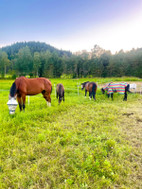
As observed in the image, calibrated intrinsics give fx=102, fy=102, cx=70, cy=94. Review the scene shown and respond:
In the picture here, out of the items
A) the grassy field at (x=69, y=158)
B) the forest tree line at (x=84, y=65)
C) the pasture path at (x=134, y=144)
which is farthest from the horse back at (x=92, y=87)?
the forest tree line at (x=84, y=65)

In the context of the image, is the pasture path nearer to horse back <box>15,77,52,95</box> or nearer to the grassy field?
the grassy field

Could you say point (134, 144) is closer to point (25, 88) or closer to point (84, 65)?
point (25, 88)

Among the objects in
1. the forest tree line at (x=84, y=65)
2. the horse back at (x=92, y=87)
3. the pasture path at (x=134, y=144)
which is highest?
the forest tree line at (x=84, y=65)

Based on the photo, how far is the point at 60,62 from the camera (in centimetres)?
3741

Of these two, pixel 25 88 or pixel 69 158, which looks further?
pixel 25 88

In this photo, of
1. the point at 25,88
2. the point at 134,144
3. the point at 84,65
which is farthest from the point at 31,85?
the point at 84,65

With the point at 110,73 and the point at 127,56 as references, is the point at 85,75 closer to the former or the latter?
the point at 110,73

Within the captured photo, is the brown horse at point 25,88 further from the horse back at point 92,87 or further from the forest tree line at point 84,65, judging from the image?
the forest tree line at point 84,65

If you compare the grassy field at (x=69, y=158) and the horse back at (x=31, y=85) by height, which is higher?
the horse back at (x=31, y=85)

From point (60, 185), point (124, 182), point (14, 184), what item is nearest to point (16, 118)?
point (14, 184)

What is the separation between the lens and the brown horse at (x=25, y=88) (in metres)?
4.21

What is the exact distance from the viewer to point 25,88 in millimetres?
4609

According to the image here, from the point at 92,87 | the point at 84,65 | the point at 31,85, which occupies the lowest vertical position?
the point at 92,87

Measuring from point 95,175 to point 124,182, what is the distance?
1.52 ft
